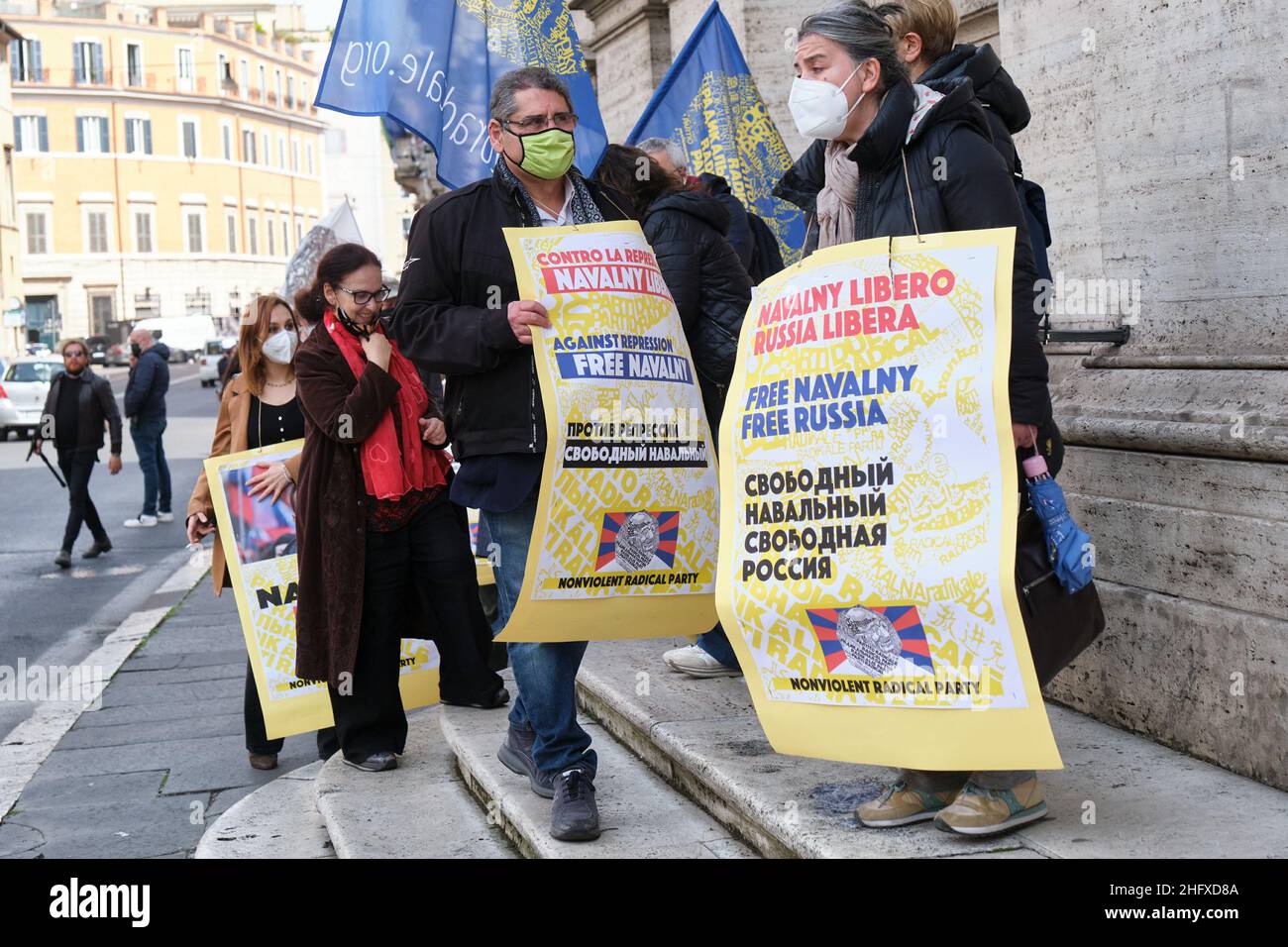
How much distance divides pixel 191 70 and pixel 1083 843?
277ft

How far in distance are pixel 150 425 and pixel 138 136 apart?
69895mm

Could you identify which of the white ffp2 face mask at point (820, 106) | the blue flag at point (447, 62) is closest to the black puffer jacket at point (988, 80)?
the white ffp2 face mask at point (820, 106)

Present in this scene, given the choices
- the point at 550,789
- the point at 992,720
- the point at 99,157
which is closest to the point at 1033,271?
the point at 992,720

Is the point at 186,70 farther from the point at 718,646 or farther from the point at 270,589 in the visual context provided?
the point at 718,646

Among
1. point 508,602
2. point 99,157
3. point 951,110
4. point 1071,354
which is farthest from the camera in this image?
point 99,157

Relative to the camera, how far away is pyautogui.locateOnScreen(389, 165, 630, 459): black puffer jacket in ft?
12.4

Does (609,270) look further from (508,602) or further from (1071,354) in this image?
(1071,354)

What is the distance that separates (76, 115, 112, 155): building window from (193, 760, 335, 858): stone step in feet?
259

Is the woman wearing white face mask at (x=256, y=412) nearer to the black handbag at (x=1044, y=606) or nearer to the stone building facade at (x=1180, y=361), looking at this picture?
the stone building facade at (x=1180, y=361)

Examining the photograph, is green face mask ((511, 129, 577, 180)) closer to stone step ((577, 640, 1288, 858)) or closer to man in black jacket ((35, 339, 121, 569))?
stone step ((577, 640, 1288, 858))

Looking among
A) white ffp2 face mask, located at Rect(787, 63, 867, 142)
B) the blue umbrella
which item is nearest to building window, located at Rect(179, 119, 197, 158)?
white ffp2 face mask, located at Rect(787, 63, 867, 142)

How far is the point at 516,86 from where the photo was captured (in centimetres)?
392

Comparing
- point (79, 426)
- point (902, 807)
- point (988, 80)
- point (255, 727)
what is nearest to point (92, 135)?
point (79, 426)

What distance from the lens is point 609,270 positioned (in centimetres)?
389
